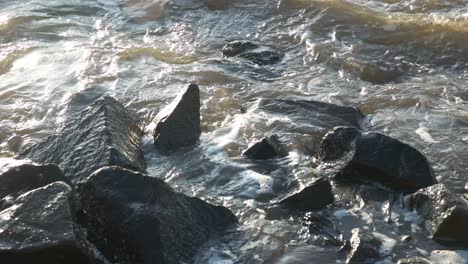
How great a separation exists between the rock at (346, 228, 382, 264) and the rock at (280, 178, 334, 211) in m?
0.42

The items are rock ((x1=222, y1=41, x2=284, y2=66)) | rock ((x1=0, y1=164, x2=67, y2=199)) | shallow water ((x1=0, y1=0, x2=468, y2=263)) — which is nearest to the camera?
rock ((x1=0, y1=164, x2=67, y2=199))

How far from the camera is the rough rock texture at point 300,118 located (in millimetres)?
5340

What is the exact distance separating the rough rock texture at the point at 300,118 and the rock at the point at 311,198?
0.93 metres

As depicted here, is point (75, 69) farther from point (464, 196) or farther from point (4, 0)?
point (464, 196)

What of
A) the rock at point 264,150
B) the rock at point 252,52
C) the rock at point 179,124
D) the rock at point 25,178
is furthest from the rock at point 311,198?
the rock at point 252,52

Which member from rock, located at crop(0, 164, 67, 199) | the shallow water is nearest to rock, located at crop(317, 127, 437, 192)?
the shallow water

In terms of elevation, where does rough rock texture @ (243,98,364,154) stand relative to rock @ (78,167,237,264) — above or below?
below

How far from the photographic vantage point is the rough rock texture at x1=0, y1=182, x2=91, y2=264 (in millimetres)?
3244

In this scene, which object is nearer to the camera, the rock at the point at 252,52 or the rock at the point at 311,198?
the rock at the point at 311,198

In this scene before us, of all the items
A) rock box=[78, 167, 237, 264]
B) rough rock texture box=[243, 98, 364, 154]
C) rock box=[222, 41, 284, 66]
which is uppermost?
rock box=[78, 167, 237, 264]

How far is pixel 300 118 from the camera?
5.67 metres

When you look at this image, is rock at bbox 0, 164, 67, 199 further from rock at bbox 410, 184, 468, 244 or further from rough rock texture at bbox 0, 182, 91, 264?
rock at bbox 410, 184, 468, 244

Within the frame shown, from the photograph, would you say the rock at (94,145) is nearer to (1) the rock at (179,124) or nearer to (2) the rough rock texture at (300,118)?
(1) the rock at (179,124)

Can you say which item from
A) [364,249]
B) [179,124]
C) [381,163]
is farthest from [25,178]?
[381,163]
